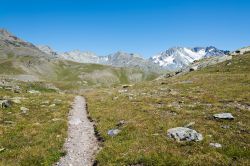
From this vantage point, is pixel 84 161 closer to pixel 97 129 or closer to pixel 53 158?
pixel 53 158

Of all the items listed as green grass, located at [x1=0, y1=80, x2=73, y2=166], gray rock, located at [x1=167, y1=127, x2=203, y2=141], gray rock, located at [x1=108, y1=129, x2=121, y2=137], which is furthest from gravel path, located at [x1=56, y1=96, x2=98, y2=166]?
gray rock, located at [x1=167, y1=127, x2=203, y2=141]

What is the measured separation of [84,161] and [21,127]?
1071 cm

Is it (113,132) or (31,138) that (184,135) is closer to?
(113,132)

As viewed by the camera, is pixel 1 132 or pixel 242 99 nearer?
pixel 1 132

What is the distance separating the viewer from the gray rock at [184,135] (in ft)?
62.1

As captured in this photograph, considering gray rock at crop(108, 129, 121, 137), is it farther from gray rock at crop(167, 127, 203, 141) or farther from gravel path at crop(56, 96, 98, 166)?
gray rock at crop(167, 127, 203, 141)

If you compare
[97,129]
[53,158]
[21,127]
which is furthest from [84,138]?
[21,127]

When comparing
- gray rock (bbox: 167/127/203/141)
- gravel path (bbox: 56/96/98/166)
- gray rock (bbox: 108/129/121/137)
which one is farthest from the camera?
gray rock (bbox: 108/129/121/137)

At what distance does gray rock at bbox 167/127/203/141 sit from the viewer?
1892 cm

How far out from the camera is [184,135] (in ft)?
63.2

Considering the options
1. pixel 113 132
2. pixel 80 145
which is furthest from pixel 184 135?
pixel 80 145

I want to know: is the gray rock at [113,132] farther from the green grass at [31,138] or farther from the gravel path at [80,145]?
the green grass at [31,138]

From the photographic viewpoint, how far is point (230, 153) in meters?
16.3

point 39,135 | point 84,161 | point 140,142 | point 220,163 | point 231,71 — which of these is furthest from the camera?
point 231,71
